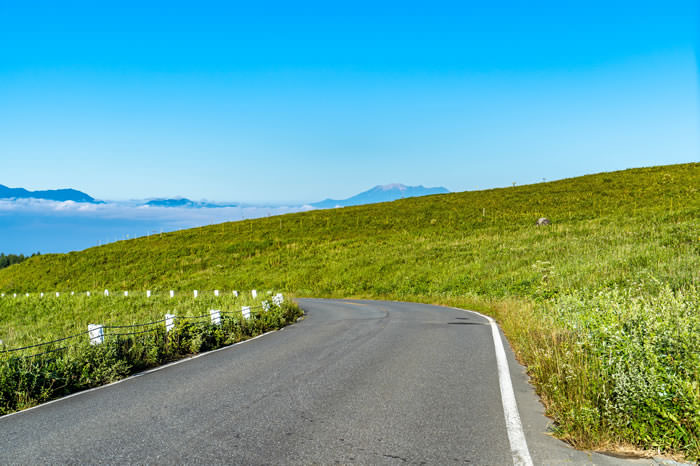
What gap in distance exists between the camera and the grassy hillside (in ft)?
15.5

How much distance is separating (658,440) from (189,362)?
7.92 meters

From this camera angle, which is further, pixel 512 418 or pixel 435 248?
pixel 435 248

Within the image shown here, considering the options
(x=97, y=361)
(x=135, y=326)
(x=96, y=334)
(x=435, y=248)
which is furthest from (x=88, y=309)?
(x=435, y=248)

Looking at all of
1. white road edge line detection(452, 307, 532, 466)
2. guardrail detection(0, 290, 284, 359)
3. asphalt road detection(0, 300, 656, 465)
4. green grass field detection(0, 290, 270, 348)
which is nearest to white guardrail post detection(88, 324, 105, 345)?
guardrail detection(0, 290, 284, 359)

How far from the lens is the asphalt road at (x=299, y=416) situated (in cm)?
456

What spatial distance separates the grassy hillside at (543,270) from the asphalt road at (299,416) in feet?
2.26

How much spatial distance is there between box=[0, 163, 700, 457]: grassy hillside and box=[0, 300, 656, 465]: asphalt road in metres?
0.69

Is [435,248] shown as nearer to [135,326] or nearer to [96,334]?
[135,326]

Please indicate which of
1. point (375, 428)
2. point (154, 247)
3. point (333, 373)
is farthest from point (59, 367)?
point (154, 247)

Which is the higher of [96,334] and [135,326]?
[96,334]

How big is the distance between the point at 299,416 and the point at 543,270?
15.4m

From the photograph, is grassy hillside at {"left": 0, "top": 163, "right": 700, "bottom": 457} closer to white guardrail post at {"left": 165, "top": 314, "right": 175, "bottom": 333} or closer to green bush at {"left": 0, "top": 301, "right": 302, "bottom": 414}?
green bush at {"left": 0, "top": 301, "right": 302, "bottom": 414}

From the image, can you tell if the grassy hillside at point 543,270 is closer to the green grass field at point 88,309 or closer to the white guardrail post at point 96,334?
the green grass field at point 88,309

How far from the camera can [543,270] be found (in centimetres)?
1875
